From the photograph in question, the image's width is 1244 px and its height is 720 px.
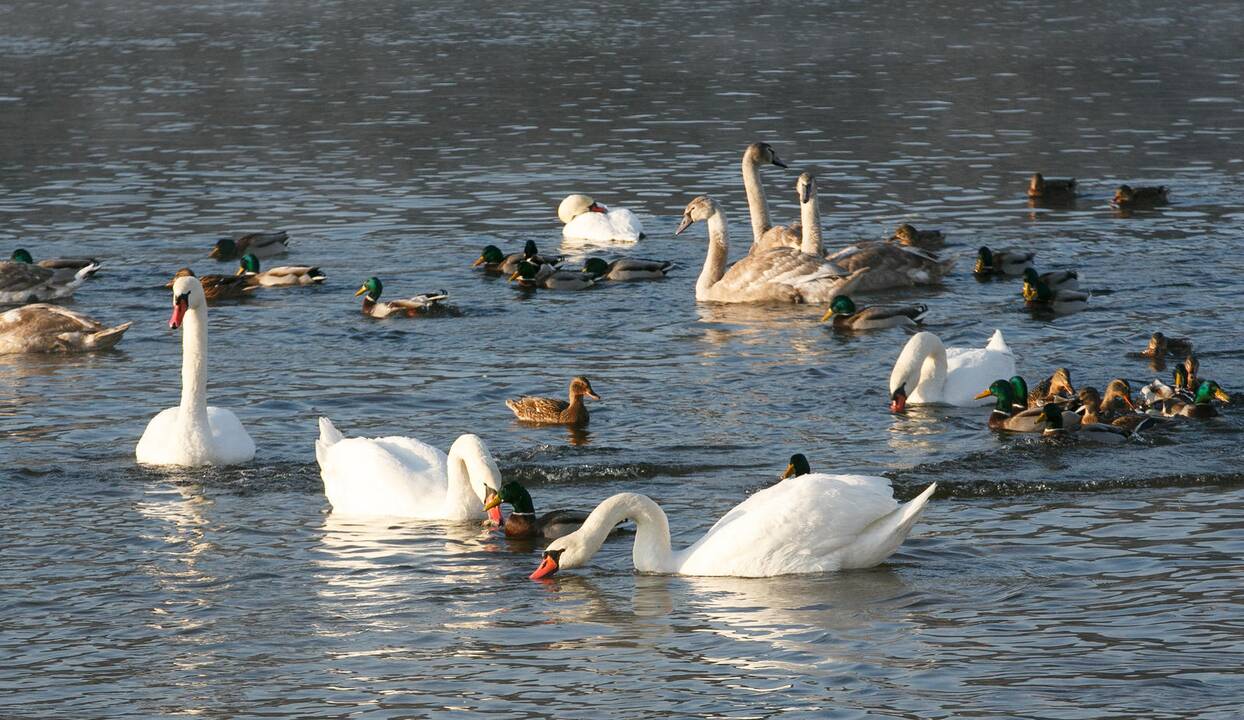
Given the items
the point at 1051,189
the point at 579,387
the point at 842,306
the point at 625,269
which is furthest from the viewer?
the point at 1051,189

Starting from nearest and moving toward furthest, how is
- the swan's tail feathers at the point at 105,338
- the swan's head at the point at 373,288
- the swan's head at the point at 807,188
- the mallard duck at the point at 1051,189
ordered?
the swan's tail feathers at the point at 105,338 < the swan's head at the point at 373,288 < the swan's head at the point at 807,188 < the mallard duck at the point at 1051,189

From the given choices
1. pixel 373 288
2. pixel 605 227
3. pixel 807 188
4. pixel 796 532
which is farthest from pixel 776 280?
pixel 796 532

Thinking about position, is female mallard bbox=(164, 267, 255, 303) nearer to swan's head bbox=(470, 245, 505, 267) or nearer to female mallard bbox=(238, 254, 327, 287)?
female mallard bbox=(238, 254, 327, 287)

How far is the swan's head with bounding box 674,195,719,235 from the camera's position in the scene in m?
22.8

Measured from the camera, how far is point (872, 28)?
5159cm

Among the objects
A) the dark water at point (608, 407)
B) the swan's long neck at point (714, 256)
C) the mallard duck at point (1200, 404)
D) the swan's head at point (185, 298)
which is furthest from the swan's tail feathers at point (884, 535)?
the swan's long neck at point (714, 256)

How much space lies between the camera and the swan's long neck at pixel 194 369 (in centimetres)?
1463

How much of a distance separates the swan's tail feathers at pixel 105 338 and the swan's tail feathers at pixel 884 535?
32.5ft

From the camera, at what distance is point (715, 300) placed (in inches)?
860

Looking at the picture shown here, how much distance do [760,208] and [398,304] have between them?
5660 millimetres

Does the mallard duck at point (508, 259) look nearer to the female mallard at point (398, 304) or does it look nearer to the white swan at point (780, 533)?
the female mallard at point (398, 304)

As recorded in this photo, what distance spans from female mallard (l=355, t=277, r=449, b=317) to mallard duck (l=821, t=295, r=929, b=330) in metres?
4.11

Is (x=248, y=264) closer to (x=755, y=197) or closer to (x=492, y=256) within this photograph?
(x=492, y=256)

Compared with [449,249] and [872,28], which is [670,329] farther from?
[872,28]
